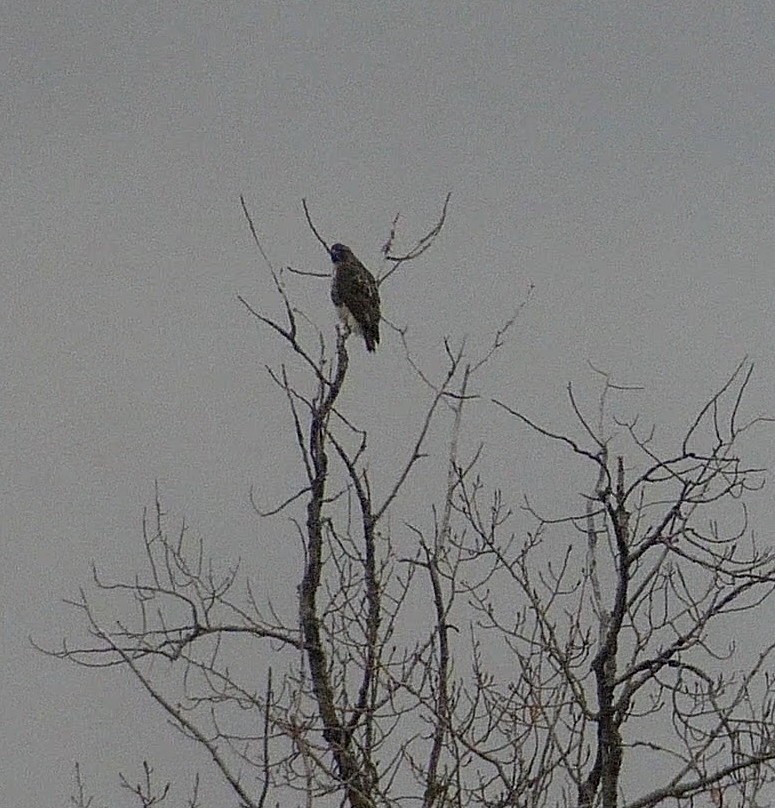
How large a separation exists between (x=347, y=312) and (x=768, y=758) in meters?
8.45

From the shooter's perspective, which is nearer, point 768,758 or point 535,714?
point 768,758

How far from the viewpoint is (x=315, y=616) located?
10.7 meters

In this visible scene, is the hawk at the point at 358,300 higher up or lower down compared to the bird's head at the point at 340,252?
lower down

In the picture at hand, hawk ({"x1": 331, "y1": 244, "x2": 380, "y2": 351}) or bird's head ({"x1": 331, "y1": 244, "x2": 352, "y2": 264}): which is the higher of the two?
bird's head ({"x1": 331, "y1": 244, "x2": 352, "y2": 264})

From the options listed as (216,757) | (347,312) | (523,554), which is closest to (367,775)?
(216,757)

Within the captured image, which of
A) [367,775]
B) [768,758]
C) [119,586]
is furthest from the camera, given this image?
[119,586]

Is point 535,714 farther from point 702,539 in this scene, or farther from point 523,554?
point 702,539

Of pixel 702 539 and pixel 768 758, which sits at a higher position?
pixel 702 539

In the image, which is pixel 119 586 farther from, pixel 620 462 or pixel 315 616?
pixel 620 462

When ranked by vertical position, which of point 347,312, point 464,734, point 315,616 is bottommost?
point 464,734

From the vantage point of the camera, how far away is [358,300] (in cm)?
1592

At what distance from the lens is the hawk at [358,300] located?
15727 millimetres

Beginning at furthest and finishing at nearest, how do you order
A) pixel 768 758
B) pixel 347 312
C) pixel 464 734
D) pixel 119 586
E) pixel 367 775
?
pixel 347 312
pixel 119 586
pixel 367 775
pixel 464 734
pixel 768 758

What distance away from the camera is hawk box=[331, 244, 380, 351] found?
15.7 metres
